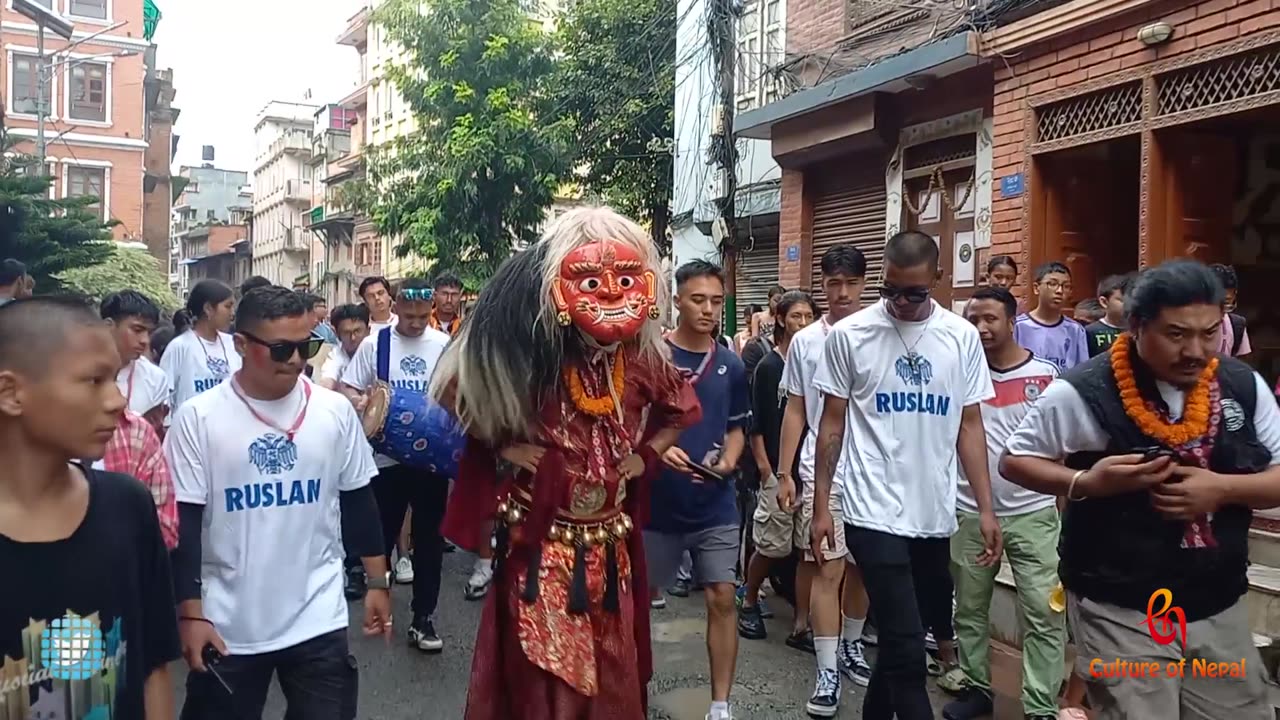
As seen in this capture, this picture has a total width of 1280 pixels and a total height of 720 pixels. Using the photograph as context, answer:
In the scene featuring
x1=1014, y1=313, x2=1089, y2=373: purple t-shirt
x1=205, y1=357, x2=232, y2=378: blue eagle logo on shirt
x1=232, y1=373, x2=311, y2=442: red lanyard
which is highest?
x1=1014, y1=313, x2=1089, y2=373: purple t-shirt

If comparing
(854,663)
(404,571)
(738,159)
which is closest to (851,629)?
(854,663)

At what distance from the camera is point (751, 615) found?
21.2ft

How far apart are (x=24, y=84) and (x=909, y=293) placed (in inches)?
1943

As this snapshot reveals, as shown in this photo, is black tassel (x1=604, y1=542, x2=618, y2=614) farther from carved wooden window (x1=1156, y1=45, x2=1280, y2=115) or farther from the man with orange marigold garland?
carved wooden window (x1=1156, y1=45, x2=1280, y2=115)

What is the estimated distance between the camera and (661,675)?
574 centimetres

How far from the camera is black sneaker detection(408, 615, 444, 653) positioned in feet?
19.6

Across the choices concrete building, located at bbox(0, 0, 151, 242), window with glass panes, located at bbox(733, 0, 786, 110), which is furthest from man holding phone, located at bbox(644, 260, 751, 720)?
concrete building, located at bbox(0, 0, 151, 242)

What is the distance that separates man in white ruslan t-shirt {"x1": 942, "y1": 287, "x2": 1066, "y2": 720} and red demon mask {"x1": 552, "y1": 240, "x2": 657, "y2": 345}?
6.82 feet

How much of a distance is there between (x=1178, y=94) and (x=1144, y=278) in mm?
4671

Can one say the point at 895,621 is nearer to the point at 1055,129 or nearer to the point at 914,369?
the point at 914,369

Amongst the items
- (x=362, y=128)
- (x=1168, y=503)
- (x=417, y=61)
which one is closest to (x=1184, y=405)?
(x=1168, y=503)

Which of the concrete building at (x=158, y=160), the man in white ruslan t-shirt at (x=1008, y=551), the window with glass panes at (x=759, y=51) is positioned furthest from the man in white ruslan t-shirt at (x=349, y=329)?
the concrete building at (x=158, y=160)

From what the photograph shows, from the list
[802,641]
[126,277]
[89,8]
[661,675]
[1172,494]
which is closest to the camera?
[1172,494]

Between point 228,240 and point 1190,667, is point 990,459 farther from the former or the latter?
point 228,240
